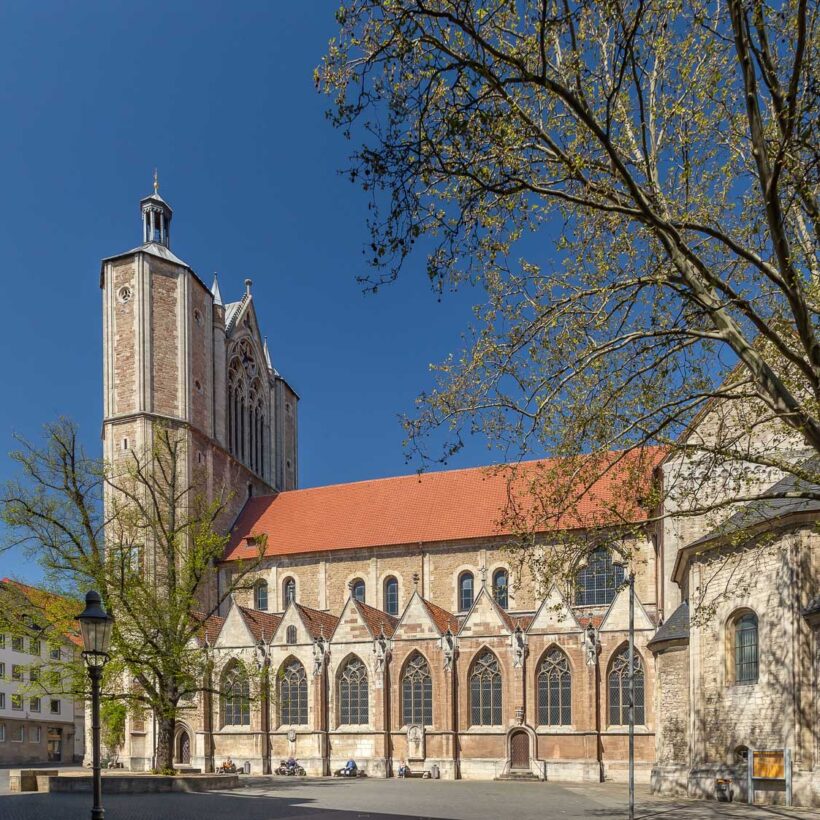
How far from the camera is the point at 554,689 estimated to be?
37.1m

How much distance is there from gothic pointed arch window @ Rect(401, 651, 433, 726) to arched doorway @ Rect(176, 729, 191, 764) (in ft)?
34.9

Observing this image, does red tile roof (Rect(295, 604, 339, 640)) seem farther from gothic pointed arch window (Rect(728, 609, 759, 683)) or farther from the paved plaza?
gothic pointed arch window (Rect(728, 609, 759, 683))

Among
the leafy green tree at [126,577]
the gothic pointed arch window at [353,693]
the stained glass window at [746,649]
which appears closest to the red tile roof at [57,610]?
the leafy green tree at [126,577]

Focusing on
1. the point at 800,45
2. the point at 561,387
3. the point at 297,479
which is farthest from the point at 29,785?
the point at 297,479

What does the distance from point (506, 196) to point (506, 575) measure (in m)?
31.9

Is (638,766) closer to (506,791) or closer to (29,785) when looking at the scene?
(506,791)

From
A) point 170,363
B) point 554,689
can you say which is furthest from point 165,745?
point 170,363

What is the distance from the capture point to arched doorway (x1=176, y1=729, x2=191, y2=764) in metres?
42.7

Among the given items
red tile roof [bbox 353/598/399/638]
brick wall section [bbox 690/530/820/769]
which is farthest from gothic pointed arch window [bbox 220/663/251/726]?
brick wall section [bbox 690/530/820/769]

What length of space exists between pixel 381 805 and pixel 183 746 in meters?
22.6

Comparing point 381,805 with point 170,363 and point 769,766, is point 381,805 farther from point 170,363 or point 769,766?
point 170,363

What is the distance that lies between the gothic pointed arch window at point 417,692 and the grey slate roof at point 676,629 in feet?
39.8

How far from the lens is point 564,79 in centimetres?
1143

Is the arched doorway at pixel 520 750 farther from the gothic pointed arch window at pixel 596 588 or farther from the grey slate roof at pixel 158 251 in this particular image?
the grey slate roof at pixel 158 251
